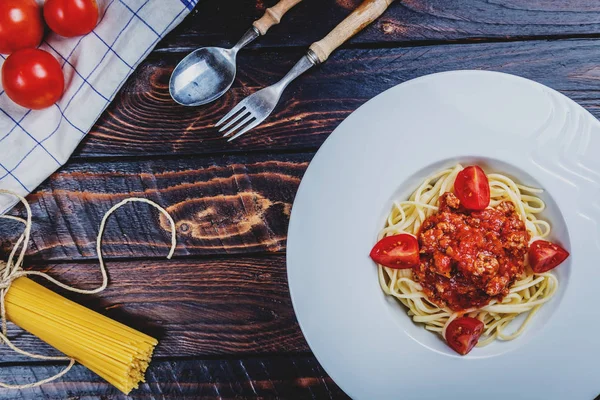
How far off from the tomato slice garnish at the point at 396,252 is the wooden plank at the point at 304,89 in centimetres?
56

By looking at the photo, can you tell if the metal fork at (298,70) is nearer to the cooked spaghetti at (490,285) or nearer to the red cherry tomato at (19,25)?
the cooked spaghetti at (490,285)

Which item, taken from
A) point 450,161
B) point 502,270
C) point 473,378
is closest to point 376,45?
point 450,161

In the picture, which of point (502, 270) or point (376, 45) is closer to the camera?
point (502, 270)

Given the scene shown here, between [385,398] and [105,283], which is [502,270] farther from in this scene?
[105,283]

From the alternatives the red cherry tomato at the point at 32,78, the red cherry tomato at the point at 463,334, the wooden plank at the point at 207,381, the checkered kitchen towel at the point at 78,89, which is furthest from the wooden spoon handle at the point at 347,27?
the wooden plank at the point at 207,381

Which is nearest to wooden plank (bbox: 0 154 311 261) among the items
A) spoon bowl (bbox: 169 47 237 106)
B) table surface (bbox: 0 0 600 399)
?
table surface (bbox: 0 0 600 399)

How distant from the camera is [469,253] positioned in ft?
7.48

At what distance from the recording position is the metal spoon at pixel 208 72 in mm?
2535

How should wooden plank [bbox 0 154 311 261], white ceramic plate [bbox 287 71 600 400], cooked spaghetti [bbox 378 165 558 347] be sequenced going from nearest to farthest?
white ceramic plate [bbox 287 71 600 400] → cooked spaghetti [bbox 378 165 558 347] → wooden plank [bbox 0 154 311 261]

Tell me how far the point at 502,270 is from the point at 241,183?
1.16 meters

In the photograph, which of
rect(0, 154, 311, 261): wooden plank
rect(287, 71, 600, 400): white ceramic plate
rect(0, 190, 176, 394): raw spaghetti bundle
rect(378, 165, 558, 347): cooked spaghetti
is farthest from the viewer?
rect(0, 154, 311, 261): wooden plank

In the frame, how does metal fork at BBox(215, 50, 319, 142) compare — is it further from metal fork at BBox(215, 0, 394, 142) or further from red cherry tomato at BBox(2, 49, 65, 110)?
red cherry tomato at BBox(2, 49, 65, 110)

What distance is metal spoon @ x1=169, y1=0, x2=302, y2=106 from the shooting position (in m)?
2.54

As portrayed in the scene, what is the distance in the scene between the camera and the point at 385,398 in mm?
2320
